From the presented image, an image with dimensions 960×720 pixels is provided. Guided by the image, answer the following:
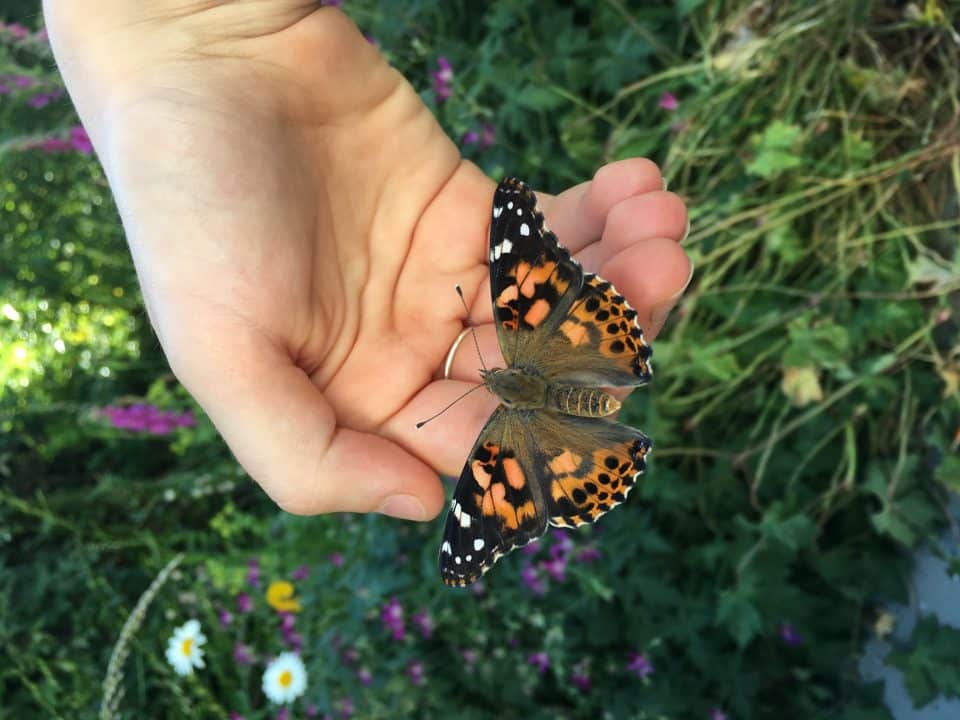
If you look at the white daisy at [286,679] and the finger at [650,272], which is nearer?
the finger at [650,272]

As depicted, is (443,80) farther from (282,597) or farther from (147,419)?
(282,597)

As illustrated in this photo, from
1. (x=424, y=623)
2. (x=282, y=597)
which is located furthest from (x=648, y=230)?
(x=282, y=597)

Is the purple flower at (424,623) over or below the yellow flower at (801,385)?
below

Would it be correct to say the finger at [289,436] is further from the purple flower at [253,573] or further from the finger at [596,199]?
the purple flower at [253,573]

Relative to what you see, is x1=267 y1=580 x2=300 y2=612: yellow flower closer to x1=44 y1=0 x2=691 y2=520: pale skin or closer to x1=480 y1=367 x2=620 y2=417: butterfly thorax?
x1=44 y1=0 x2=691 y2=520: pale skin

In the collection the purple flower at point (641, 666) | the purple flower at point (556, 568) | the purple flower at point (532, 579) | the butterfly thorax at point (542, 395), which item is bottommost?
the purple flower at point (641, 666)

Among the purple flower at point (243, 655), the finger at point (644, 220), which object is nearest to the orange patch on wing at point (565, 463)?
the finger at point (644, 220)

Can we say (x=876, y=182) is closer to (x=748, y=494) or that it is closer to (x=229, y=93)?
(x=748, y=494)
